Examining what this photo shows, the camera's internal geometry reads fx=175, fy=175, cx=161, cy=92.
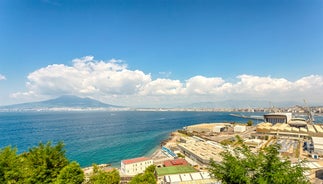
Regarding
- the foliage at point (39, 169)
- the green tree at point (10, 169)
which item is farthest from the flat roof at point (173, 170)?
the green tree at point (10, 169)

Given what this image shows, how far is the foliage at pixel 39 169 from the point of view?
11531mm

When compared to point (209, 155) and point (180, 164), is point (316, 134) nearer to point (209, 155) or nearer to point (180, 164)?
point (209, 155)

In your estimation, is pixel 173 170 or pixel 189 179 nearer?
pixel 189 179

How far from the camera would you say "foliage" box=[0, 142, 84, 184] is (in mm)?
11531

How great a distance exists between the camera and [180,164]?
2781 centimetres

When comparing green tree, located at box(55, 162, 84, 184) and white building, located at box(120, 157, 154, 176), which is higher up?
green tree, located at box(55, 162, 84, 184)

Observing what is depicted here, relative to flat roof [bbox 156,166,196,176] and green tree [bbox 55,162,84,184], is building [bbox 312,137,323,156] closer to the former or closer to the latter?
flat roof [bbox 156,166,196,176]

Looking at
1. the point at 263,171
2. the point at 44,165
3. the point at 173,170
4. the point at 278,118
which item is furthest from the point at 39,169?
the point at 278,118

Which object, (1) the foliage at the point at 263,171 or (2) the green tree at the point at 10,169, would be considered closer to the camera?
(1) the foliage at the point at 263,171

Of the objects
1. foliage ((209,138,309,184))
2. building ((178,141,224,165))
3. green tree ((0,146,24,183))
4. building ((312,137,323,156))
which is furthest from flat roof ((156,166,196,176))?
building ((312,137,323,156))

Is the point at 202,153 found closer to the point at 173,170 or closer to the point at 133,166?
the point at 173,170

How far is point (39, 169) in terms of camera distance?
12.2 metres

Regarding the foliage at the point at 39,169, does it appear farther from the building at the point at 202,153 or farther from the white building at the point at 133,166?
the building at the point at 202,153

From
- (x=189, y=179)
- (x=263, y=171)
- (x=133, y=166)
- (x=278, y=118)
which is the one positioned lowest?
(x=133, y=166)
